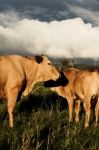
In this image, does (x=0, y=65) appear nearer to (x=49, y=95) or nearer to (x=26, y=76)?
(x=26, y=76)

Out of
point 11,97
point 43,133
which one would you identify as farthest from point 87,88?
point 43,133

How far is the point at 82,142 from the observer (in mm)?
8914

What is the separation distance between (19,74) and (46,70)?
1686 millimetres

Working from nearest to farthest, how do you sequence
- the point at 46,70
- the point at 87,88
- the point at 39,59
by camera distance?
the point at 87,88
the point at 39,59
the point at 46,70

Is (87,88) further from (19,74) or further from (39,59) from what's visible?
(19,74)

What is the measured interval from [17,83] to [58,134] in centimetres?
286

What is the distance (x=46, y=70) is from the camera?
42.6 feet

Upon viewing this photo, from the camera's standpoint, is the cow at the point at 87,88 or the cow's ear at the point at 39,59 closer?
the cow at the point at 87,88

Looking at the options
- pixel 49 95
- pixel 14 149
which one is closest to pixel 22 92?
pixel 14 149

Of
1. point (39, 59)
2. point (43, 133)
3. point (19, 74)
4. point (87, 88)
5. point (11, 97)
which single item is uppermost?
point (39, 59)

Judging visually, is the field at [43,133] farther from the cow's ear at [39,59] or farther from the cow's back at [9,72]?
the cow's ear at [39,59]

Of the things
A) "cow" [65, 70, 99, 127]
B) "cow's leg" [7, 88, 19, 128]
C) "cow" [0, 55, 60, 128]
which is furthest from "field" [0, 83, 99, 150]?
"cow" [0, 55, 60, 128]

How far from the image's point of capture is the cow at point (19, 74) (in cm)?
1117

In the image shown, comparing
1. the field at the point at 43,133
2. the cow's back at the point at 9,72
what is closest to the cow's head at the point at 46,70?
the cow's back at the point at 9,72
